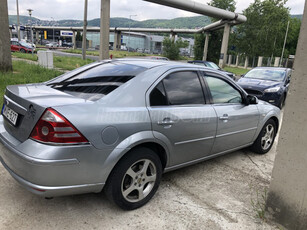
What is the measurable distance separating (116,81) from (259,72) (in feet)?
29.6

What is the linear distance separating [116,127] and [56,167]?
62cm

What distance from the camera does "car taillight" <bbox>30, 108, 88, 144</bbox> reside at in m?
2.12

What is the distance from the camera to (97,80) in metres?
2.88

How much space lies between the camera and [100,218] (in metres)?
2.56

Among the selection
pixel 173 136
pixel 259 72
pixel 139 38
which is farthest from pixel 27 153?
pixel 139 38

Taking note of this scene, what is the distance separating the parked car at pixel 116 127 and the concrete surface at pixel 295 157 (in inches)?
39.5

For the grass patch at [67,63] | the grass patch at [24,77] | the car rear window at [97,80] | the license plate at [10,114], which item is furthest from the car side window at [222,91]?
the grass patch at [67,63]

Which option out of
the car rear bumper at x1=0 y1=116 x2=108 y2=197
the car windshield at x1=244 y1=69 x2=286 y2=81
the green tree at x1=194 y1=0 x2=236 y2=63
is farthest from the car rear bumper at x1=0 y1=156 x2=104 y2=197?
the green tree at x1=194 y1=0 x2=236 y2=63

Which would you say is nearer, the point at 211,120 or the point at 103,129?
the point at 103,129

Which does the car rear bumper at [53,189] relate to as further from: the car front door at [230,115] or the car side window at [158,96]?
the car front door at [230,115]

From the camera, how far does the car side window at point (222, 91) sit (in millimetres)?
3502

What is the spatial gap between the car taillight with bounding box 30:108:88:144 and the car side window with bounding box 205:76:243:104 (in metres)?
2.02

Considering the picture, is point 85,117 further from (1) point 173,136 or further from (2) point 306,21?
(2) point 306,21

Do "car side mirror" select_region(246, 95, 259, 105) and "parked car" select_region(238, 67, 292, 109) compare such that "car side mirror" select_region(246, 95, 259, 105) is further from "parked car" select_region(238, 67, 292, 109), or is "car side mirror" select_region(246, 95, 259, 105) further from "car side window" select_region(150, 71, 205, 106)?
"parked car" select_region(238, 67, 292, 109)
